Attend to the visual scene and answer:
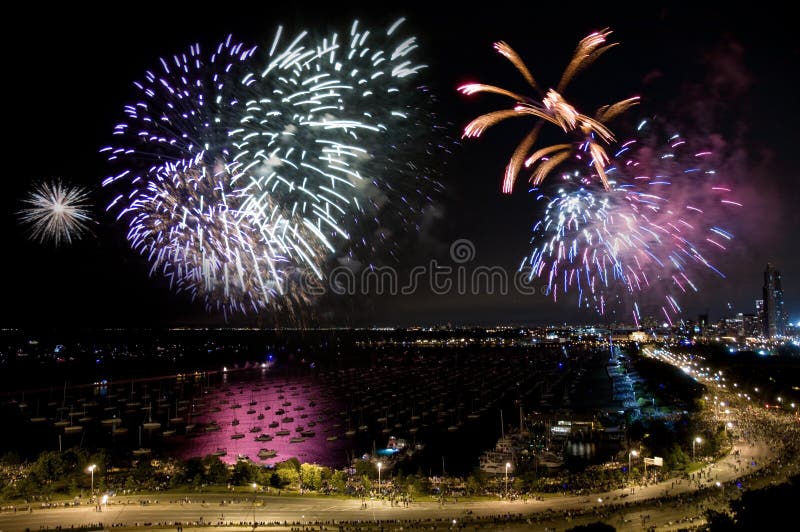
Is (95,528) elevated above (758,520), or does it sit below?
below

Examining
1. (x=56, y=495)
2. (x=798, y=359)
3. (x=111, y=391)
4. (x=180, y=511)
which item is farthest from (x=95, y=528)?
(x=798, y=359)

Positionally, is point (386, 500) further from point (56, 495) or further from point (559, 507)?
point (56, 495)

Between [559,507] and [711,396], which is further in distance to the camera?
[711,396]

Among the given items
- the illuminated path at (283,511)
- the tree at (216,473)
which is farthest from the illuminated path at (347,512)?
the tree at (216,473)

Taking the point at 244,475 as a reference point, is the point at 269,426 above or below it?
below

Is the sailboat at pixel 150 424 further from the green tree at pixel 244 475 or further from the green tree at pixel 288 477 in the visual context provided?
the green tree at pixel 288 477

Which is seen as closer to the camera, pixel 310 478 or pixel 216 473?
pixel 310 478

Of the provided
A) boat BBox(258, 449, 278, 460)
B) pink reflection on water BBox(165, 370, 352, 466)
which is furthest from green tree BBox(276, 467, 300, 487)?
boat BBox(258, 449, 278, 460)

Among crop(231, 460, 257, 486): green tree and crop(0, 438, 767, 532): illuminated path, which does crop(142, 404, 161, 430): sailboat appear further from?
crop(0, 438, 767, 532): illuminated path

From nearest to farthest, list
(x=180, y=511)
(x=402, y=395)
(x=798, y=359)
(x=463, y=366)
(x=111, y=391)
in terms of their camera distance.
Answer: (x=180, y=511) < (x=402, y=395) < (x=111, y=391) < (x=798, y=359) < (x=463, y=366)

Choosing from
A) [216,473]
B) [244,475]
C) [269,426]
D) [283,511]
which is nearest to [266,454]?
[269,426]

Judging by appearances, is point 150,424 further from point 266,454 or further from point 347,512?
point 347,512
